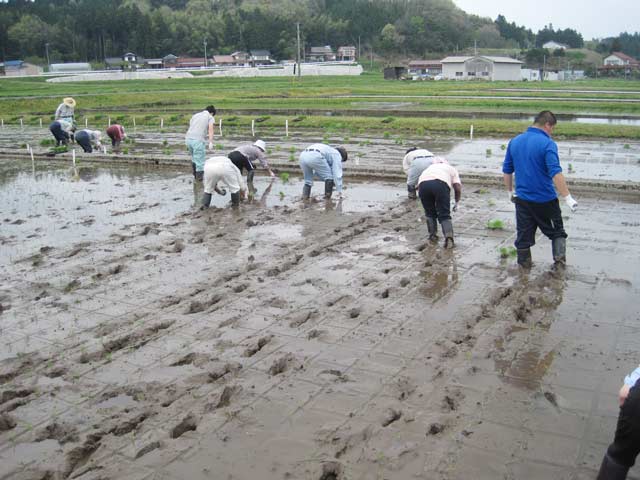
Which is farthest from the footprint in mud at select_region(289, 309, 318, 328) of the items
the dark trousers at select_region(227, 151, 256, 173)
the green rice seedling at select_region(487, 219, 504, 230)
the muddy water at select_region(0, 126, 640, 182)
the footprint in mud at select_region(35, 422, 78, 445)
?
the muddy water at select_region(0, 126, 640, 182)

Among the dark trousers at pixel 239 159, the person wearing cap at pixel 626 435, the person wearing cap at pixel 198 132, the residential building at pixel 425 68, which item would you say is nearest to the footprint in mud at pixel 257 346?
the person wearing cap at pixel 626 435

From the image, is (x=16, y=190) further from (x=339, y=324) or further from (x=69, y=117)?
(x=339, y=324)

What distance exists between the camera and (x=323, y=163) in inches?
441

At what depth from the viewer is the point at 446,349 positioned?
532cm

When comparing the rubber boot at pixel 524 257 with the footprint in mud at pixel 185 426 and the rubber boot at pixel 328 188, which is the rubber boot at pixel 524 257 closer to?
the footprint in mud at pixel 185 426

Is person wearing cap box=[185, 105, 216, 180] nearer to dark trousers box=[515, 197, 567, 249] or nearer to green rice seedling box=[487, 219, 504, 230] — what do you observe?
green rice seedling box=[487, 219, 504, 230]

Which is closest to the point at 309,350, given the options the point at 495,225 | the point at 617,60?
the point at 495,225

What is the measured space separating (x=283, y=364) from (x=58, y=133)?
17.6 m

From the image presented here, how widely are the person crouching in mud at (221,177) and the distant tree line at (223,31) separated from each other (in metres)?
96.9

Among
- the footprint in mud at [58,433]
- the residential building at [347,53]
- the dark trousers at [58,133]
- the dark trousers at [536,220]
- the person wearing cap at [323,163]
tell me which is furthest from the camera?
the residential building at [347,53]

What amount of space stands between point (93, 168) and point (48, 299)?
35.0 feet

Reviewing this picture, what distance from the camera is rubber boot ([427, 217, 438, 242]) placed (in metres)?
8.73

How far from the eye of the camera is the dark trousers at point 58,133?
2000 centimetres

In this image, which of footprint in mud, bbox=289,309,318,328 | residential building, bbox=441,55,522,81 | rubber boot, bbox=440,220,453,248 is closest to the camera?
footprint in mud, bbox=289,309,318,328
